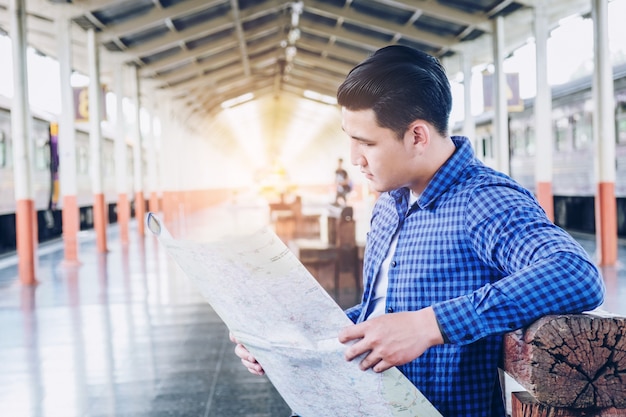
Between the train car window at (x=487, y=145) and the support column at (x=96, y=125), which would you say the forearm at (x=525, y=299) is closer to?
the support column at (x=96, y=125)

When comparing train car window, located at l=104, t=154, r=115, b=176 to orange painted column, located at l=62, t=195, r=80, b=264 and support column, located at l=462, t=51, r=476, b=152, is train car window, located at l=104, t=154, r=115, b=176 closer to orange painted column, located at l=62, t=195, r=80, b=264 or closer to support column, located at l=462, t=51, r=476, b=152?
orange painted column, located at l=62, t=195, r=80, b=264

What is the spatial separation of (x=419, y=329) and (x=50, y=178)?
13.9 metres

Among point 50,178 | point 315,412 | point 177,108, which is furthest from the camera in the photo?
point 177,108

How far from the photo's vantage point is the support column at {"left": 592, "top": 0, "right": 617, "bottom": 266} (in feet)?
26.3

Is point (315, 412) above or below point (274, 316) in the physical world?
below

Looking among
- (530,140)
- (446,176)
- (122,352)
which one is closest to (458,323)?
(446,176)

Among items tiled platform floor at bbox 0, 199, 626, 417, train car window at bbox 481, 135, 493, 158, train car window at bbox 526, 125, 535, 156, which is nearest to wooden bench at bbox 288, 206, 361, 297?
tiled platform floor at bbox 0, 199, 626, 417

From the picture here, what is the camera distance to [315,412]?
3.67ft

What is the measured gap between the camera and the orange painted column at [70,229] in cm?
1001

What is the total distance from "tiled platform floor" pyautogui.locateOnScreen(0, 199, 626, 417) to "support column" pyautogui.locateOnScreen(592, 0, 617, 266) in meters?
0.45

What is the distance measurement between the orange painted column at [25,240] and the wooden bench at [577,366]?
322 inches

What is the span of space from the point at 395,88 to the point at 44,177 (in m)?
13.4

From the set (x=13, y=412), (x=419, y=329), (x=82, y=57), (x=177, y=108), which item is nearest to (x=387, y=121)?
(x=419, y=329)

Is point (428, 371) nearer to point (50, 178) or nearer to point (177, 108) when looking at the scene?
point (50, 178)
